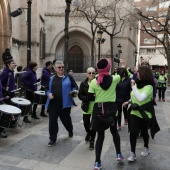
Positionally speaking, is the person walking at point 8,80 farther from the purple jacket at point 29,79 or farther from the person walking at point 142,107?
the person walking at point 142,107

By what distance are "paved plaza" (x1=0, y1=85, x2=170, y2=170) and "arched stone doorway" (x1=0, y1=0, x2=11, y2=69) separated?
45.0ft

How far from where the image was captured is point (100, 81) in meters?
4.56

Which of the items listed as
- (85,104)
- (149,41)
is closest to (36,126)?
(85,104)

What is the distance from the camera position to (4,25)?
2006 cm

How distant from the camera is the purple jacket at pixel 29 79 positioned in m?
8.30

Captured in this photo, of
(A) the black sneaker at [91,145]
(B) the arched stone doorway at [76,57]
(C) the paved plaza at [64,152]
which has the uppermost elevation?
(B) the arched stone doorway at [76,57]

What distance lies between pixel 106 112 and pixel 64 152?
154cm

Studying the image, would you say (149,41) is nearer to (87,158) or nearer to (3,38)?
(3,38)

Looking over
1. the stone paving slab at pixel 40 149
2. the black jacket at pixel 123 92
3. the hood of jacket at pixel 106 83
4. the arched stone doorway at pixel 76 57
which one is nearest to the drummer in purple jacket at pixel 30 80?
the stone paving slab at pixel 40 149

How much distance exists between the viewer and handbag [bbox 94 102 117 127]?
14.7 ft

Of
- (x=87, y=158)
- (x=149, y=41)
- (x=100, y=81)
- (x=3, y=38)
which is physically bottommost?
(x=87, y=158)

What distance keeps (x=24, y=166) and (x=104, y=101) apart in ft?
5.70

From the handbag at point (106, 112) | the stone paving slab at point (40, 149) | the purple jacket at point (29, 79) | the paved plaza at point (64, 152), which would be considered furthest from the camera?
the purple jacket at point (29, 79)

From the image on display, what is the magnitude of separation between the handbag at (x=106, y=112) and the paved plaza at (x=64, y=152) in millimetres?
841
